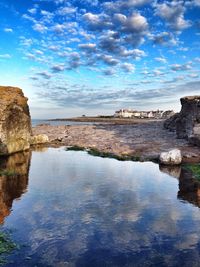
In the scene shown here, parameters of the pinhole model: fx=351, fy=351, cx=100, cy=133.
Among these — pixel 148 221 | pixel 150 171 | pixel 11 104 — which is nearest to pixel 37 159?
pixel 11 104

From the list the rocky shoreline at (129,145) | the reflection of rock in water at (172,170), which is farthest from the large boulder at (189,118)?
the reflection of rock in water at (172,170)

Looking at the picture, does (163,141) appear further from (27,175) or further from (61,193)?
(61,193)

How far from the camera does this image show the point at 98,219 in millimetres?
14641

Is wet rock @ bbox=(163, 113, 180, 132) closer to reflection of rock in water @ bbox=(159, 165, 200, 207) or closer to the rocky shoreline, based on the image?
the rocky shoreline

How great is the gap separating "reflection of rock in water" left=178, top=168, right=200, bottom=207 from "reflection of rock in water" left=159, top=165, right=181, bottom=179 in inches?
17.5

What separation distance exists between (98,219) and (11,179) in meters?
9.89

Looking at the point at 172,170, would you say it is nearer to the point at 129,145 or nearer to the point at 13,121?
the point at 129,145

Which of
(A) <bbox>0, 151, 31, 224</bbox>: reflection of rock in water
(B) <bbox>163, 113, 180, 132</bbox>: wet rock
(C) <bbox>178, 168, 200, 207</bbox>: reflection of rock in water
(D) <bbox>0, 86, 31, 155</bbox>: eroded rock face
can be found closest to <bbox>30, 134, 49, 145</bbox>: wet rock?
(D) <bbox>0, 86, 31, 155</bbox>: eroded rock face

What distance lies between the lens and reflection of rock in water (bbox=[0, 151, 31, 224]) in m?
16.9

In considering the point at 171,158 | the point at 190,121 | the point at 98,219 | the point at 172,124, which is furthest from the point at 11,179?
the point at 172,124

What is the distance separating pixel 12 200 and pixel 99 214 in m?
4.87

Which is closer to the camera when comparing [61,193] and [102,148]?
[61,193]

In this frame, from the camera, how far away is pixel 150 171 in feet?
87.0

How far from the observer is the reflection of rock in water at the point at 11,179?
16938 millimetres
